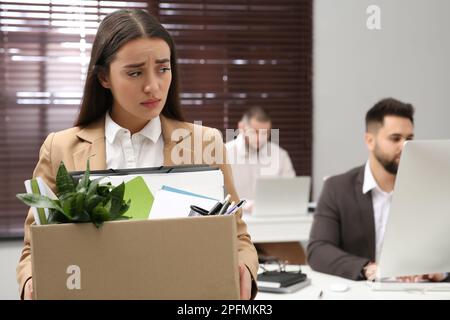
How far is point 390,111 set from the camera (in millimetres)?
2566

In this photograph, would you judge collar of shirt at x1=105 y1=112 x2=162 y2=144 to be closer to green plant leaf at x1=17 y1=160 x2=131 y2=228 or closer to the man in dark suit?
green plant leaf at x1=17 y1=160 x2=131 y2=228

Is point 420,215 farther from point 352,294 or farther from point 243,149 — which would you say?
point 243,149

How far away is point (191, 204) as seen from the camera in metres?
1.00

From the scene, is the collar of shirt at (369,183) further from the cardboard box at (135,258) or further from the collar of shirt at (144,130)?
the cardboard box at (135,258)

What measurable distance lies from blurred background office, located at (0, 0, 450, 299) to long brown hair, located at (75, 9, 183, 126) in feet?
10.6

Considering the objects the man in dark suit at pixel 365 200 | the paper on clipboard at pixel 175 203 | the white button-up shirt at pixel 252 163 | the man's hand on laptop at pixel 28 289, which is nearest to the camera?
the paper on clipboard at pixel 175 203

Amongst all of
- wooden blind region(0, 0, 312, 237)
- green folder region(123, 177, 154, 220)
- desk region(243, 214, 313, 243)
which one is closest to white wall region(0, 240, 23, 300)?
wooden blind region(0, 0, 312, 237)

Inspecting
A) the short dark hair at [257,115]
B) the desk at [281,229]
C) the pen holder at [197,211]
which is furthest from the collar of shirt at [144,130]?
the short dark hair at [257,115]

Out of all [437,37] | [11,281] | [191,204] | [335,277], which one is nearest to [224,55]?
[437,37]

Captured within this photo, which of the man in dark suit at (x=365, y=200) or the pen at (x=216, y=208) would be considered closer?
the pen at (x=216, y=208)

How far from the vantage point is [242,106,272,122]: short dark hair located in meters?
4.46

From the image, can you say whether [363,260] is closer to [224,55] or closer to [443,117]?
[224,55]

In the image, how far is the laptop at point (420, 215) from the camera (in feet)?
4.71

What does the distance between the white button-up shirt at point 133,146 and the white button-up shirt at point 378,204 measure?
4.25 ft
